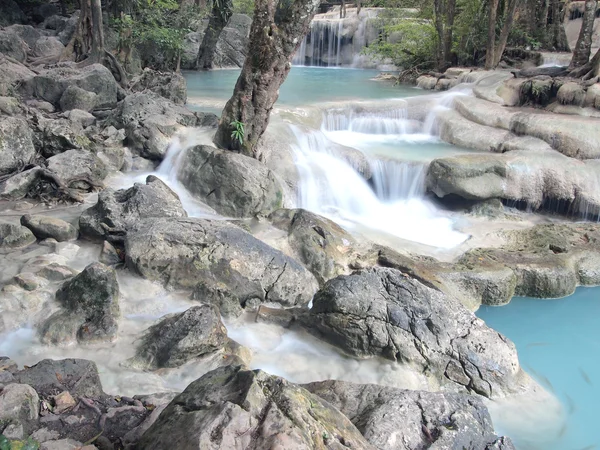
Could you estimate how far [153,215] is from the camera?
6398 millimetres

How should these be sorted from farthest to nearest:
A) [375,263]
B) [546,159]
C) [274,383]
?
[546,159]
[375,263]
[274,383]

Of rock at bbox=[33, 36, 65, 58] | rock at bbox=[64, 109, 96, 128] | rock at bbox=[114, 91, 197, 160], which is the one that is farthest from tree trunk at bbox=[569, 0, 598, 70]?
rock at bbox=[33, 36, 65, 58]

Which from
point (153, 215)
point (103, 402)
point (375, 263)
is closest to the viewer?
point (103, 402)

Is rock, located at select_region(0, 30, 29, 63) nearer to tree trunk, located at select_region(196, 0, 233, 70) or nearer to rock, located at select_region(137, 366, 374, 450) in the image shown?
tree trunk, located at select_region(196, 0, 233, 70)

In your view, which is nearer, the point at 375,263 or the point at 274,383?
the point at 274,383

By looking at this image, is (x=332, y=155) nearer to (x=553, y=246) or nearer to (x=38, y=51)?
(x=553, y=246)

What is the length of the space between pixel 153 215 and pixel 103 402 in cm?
336

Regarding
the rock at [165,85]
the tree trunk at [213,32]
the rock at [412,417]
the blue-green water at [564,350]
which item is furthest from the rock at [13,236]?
the tree trunk at [213,32]

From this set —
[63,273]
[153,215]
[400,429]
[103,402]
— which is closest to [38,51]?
[153,215]

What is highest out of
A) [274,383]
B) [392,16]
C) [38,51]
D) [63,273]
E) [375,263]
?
[392,16]

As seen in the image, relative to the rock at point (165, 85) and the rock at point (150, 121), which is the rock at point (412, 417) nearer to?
the rock at point (150, 121)

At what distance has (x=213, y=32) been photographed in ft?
66.7

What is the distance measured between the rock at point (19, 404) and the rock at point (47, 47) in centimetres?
1356

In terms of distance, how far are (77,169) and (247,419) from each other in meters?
6.24
